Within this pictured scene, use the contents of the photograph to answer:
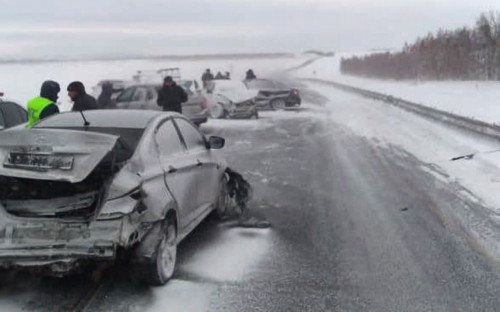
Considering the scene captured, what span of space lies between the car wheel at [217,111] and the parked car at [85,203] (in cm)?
1819

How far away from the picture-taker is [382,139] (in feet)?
53.1

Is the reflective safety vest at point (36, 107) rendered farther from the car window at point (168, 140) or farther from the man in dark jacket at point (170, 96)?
the man in dark jacket at point (170, 96)

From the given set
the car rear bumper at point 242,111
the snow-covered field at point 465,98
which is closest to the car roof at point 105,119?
the snow-covered field at point 465,98

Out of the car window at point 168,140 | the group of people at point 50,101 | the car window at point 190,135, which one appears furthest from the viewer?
the group of people at point 50,101

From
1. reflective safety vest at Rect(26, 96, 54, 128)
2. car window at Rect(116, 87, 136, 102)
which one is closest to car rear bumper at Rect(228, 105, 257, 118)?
car window at Rect(116, 87, 136, 102)

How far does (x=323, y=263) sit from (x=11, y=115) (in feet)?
19.5

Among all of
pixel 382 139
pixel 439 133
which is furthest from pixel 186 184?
pixel 439 133

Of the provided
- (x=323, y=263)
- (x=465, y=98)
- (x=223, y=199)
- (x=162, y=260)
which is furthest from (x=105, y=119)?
(x=465, y=98)

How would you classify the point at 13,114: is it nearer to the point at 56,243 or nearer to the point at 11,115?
the point at 11,115

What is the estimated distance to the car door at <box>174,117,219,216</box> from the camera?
6.48 metres

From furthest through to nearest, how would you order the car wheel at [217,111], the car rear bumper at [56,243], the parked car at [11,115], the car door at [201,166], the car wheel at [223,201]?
the car wheel at [217,111]
the parked car at [11,115]
the car wheel at [223,201]
the car door at [201,166]
the car rear bumper at [56,243]

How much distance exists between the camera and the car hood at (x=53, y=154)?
4.76m

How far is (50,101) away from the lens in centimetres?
830

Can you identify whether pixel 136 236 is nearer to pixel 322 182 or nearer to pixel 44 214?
pixel 44 214
